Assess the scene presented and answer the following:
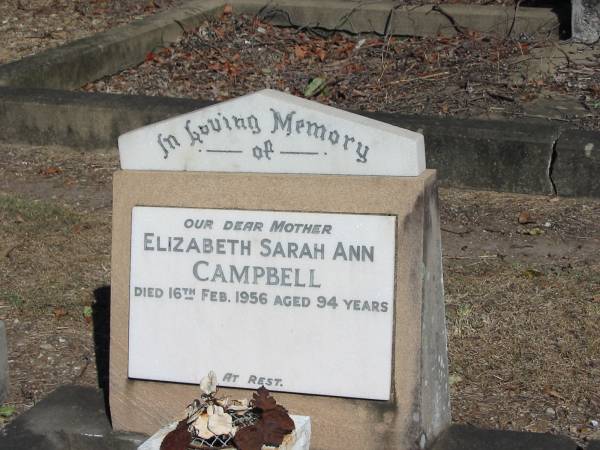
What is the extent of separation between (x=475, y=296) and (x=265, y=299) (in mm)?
1819

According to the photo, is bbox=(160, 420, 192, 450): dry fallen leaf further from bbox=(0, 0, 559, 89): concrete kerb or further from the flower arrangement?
bbox=(0, 0, 559, 89): concrete kerb

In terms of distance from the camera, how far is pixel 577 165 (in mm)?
6195

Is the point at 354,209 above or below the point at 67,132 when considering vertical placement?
above

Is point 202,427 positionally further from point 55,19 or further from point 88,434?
point 55,19

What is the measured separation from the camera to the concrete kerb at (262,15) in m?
8.47

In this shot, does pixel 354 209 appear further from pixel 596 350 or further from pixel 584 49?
pixel 584 49

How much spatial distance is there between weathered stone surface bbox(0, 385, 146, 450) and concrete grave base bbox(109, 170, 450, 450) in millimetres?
63

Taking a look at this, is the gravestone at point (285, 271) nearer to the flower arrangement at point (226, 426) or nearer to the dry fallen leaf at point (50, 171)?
the flower arrangement at point (226, 426)

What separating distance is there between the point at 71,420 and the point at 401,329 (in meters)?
1.23

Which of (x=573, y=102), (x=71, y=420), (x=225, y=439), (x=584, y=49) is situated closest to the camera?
(x=225, y=439)

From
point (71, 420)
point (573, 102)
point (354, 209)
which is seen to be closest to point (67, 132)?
point (573, 102)

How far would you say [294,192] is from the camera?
349 cm

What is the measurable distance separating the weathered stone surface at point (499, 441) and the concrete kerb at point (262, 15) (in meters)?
5.54

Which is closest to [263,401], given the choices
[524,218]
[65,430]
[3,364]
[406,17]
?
[65,430]
